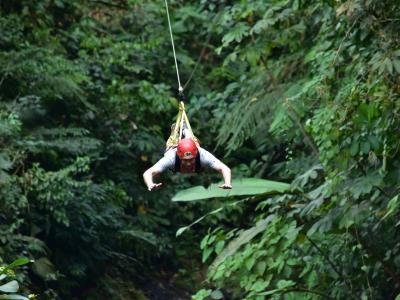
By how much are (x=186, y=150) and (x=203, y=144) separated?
20.3ft

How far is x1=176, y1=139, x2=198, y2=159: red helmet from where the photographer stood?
20.7 ft

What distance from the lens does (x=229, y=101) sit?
11.9 meters

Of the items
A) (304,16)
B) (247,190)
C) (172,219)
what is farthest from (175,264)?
(247,190)

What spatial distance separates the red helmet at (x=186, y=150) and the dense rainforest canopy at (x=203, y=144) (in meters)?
1.31

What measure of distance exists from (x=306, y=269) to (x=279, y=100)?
2.12 m

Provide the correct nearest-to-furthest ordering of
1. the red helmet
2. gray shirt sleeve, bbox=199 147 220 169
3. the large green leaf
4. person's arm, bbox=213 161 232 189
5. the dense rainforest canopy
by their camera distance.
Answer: the red helmet → person's arm, bbox=213 161 232 189 → gray shirt sleeve, bbox=199 147 220 169 → the dense rainforest canopy → the large green leaf

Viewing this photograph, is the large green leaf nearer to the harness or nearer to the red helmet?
the harness

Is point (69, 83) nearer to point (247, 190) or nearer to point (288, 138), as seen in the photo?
point (288, 138)

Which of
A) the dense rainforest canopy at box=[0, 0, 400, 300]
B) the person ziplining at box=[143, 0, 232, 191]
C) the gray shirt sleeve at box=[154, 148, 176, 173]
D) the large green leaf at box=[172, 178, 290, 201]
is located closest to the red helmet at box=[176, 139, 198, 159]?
the person ziplining at box=[143, 0, 232, 191]

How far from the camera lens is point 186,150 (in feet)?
20.7

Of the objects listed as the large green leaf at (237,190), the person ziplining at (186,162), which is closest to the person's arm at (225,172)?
the person ziplining at (186,162)

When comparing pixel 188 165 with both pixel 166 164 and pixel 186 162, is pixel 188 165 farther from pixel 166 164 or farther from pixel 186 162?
pixel 166 164

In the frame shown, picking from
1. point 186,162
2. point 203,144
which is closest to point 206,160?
point 186,162

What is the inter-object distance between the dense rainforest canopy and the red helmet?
1312 millimetres
